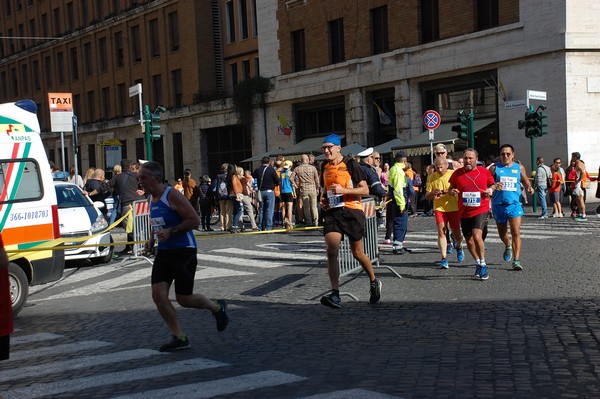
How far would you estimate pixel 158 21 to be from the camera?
46125 mm

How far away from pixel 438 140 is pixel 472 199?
684 inches

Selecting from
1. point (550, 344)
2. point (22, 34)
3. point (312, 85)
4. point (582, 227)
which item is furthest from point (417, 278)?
point (22, 34)

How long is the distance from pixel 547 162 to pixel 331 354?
20.9m

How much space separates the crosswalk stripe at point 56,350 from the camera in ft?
24.5

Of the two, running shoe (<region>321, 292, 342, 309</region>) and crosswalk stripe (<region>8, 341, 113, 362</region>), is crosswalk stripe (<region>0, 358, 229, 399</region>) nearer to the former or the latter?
crosswalk stripe (<region>8, 341, 113, 362</region>)

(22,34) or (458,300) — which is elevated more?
(22,34)

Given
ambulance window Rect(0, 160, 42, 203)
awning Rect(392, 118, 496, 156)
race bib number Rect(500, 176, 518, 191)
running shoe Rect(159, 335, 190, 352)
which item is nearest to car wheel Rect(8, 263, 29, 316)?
ambulance window Rect(0, 160, 42, 203)

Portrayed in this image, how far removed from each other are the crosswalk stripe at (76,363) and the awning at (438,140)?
21440 mm

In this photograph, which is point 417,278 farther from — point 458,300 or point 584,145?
point 584,145

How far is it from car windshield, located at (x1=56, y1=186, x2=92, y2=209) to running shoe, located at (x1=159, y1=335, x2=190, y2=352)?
7976mm

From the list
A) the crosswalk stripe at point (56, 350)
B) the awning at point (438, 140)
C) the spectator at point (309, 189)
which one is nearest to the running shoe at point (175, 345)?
the crosswalk stripe at point (56, 350)

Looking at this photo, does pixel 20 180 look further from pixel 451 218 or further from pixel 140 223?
pixel 451 218

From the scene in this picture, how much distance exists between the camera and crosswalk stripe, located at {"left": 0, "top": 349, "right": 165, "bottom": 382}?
6.69 meters

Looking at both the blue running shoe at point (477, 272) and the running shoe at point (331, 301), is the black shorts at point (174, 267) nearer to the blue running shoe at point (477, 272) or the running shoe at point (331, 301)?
the running shoe at point (331, 301)
